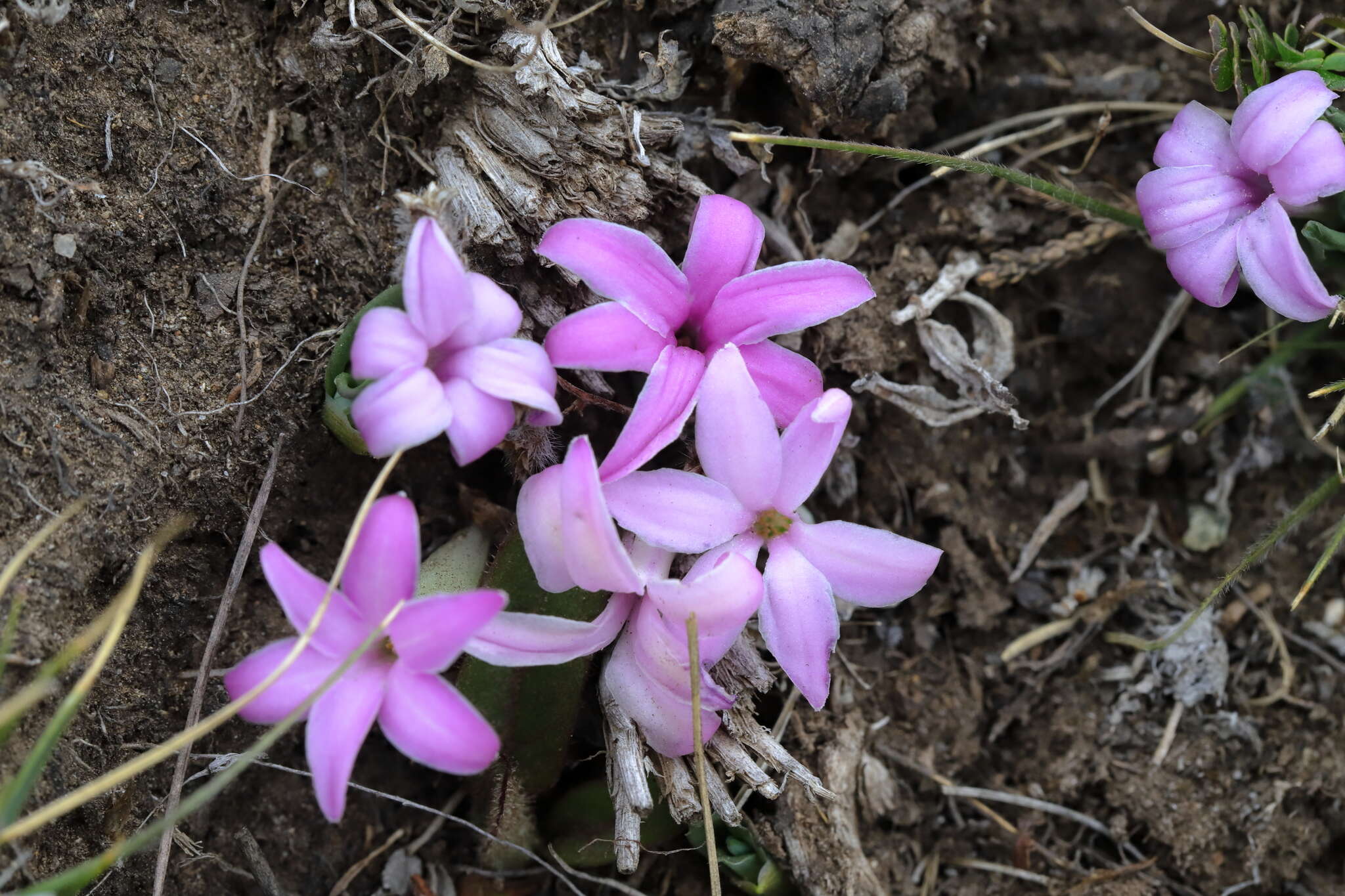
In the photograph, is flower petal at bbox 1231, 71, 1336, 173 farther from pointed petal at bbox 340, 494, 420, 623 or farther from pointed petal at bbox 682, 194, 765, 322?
pointed petal at bbox 340, 494, 420, 623

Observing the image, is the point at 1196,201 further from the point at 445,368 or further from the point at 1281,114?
the point at 445,368

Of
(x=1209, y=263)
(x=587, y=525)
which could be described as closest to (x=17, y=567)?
(x=587, y=525)

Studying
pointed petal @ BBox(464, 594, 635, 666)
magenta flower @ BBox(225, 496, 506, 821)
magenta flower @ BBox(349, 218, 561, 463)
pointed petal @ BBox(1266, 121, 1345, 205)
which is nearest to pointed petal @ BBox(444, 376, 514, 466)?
magenta flower @ BBox(349, 218, 561, 463)

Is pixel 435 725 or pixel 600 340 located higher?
pixel 600 340

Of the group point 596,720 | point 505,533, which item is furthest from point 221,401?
point 596,720

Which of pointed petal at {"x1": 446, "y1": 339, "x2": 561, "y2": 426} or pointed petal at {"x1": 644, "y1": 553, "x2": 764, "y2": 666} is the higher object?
pointed petal at {"x1": 446, "y1": 339, "x2": 561, "y2": 426}

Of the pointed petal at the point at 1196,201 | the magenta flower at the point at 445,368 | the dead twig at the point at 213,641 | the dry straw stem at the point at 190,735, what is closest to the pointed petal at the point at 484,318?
the magenta flower at the point at 445,368

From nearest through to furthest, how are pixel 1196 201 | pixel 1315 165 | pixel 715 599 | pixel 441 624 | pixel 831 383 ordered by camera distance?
pixel 441 624, pixel 715 599, pixel 1315 165, pixel 1196 201, pixel 831 383
